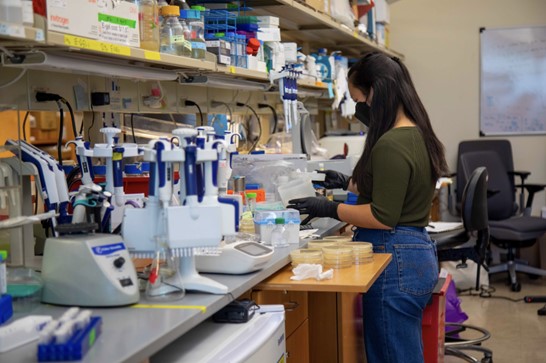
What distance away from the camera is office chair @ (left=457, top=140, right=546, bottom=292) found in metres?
5.94

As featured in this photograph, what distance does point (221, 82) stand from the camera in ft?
11.1

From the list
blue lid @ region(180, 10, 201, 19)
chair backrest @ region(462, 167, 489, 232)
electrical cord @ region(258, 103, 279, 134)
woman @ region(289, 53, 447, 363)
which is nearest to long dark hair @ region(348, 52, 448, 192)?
woman @ region(289, 53, 447, 363)

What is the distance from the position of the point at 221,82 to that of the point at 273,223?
914 millimetres

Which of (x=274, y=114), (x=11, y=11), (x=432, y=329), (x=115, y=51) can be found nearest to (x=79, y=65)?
(x=115, y=51)

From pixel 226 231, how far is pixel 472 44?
18.3ft

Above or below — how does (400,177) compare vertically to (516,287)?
above

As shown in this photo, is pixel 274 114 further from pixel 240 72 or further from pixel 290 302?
pixel 290 302

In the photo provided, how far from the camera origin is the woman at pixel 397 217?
2.66 m

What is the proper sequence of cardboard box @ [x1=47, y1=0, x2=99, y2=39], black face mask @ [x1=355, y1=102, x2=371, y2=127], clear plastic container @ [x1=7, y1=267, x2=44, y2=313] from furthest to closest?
1. black face mask @ [x1=355, y1=102, x2=371, y2=127]
2. cardboard box @ [x1=47, y1=0, x2=99, y2=39]
3. clear plastic container @ [x1=7, y1=267, x2=44, y2=313]

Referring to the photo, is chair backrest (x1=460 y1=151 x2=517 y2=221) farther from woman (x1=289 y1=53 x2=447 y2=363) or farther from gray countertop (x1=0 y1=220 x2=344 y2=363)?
gray countertop (x1=0 y1=220 x2=344 y2=363)

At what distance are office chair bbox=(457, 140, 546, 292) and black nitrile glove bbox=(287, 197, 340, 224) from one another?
341 cm

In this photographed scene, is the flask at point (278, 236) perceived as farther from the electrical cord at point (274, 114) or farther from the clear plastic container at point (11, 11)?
the electrical cord at point (274, 114)

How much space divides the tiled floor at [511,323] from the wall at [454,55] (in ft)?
4.28

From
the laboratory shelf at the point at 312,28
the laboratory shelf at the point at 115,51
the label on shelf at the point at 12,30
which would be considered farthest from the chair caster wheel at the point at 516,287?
the label on shelf at the point at 12,30
